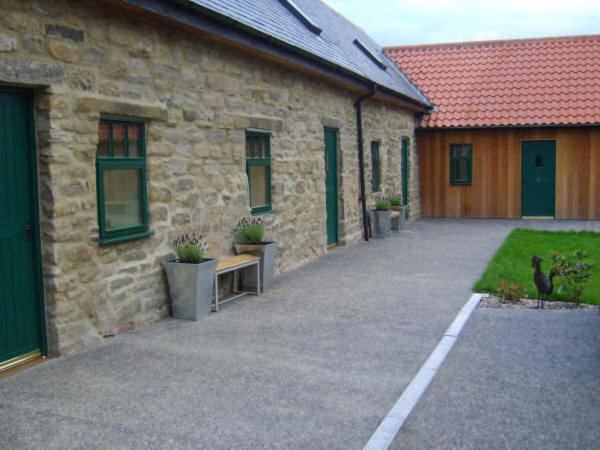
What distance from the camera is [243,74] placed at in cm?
930

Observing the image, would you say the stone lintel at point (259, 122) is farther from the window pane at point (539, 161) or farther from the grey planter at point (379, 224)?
the window pane at point (539, 161)

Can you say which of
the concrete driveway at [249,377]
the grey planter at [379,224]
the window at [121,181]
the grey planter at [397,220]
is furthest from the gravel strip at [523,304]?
the grey planter at [397,220]

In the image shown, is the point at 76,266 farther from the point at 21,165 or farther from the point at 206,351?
the point at 206,351

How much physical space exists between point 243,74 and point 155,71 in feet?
6.86

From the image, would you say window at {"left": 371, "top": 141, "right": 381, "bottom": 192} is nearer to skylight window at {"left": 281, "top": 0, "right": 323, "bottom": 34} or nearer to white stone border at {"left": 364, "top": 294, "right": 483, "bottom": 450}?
skylight window at {"left": 281, "top": 0, "right": 323, "bottom": 34}

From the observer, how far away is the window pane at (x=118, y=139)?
22.6 ft

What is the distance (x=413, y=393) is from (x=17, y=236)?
11.5 ft

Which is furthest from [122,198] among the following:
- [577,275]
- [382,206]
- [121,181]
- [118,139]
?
[382,206]

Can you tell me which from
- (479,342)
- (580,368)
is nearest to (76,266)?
(479,342)

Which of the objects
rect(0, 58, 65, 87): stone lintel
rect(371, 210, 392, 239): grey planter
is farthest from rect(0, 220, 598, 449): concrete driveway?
rect(371, 210, 392, 239): grey planter

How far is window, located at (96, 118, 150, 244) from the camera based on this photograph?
6.66 metres

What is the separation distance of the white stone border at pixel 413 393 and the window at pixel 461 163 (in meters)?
12.8

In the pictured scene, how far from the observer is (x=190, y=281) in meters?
7.41

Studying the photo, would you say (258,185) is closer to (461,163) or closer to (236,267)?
(236,267)
